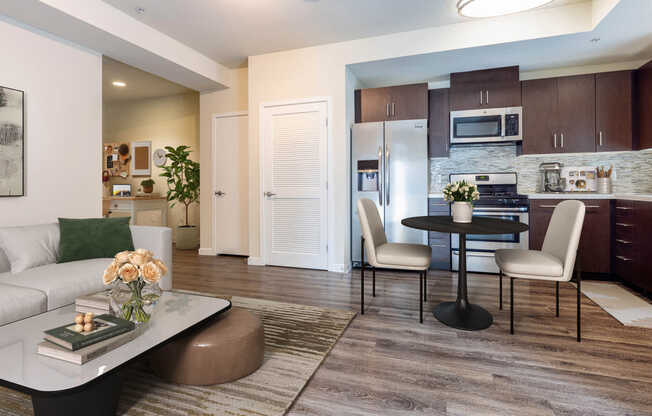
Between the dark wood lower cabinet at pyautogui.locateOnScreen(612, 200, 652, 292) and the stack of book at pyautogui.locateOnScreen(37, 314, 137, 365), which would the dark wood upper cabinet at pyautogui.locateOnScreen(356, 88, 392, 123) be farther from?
the stack of book at pyautogui.locateOnScreen(37, 314, 137, 365)

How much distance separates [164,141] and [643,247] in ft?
22.7

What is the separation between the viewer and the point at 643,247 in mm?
3057

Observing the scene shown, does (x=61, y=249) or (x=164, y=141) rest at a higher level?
(x=164, y=141)

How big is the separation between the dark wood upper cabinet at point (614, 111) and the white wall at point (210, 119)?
4.41 meters

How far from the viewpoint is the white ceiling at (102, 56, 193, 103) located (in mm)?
4821

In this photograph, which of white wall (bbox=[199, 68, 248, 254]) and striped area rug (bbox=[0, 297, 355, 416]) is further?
white wall (bbox=[199, 68, 248, 254])

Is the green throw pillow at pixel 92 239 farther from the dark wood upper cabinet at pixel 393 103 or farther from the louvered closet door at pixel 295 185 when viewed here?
the dark wood upper cabinet at pixel 393 103

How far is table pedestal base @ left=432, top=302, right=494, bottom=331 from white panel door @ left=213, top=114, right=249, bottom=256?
10.4 feet

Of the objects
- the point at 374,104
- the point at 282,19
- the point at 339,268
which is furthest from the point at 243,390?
the point at 374,104

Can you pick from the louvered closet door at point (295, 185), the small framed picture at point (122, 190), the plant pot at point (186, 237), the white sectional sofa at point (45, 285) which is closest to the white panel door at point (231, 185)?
the louvered closet door at point (295, 185)

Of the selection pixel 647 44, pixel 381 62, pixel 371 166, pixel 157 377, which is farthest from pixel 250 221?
pixel 647 44

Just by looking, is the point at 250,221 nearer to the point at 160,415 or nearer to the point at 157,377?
the point at 157,377

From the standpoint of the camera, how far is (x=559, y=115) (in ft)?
12.9

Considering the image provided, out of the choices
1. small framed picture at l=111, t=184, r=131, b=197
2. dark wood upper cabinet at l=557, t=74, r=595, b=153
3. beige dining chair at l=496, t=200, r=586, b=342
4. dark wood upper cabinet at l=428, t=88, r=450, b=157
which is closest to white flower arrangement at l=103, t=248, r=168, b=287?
beige dining chair at l=496, t=200, r=586, b=342
